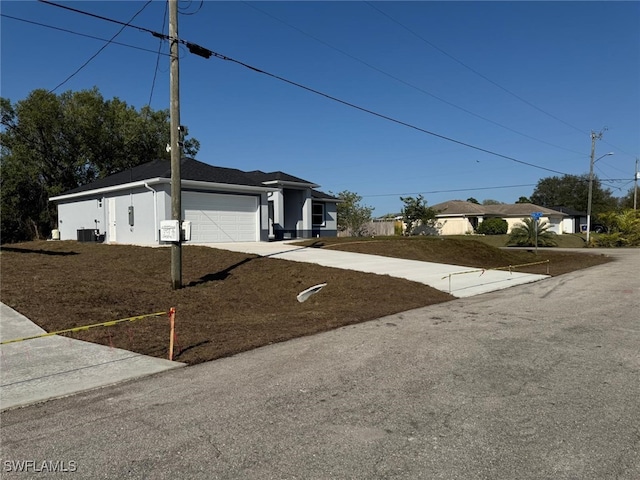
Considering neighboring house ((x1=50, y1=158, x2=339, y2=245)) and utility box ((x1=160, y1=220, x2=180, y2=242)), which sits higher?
neighboring house ((x1=50, y1=158, x2=339, y2=245))

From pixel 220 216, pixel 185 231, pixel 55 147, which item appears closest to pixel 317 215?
pixel 220 216

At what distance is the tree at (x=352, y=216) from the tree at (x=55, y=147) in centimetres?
1739

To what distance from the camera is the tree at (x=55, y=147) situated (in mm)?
35219

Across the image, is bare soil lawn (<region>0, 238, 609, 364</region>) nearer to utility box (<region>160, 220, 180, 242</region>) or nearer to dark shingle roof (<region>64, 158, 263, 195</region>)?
utility box (<region>160, 220, 180, 242</region>)

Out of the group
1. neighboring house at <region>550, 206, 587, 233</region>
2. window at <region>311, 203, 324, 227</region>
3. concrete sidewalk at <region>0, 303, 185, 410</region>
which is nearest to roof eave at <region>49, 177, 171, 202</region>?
concrete sidewalk at <region>0, 303, 185, 410</region>

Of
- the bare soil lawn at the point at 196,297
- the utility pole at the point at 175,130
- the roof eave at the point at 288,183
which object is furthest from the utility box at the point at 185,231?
the roof eave at the point at 288,183

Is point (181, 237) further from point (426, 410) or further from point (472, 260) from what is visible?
point (472, 260)

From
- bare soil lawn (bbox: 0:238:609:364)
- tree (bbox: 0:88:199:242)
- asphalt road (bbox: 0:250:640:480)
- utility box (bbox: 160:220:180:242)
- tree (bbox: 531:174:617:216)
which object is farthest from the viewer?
tree (bbox: 531:174:617:216)

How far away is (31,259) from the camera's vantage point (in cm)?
1453

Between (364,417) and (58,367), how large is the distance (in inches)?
167

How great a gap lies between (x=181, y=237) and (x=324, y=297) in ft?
13.2

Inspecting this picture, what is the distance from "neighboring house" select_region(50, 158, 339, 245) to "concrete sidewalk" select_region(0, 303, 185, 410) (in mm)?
13017

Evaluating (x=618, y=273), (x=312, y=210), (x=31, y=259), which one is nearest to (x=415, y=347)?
(x=31, y=259)

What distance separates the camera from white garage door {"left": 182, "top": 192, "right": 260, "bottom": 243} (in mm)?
20906
